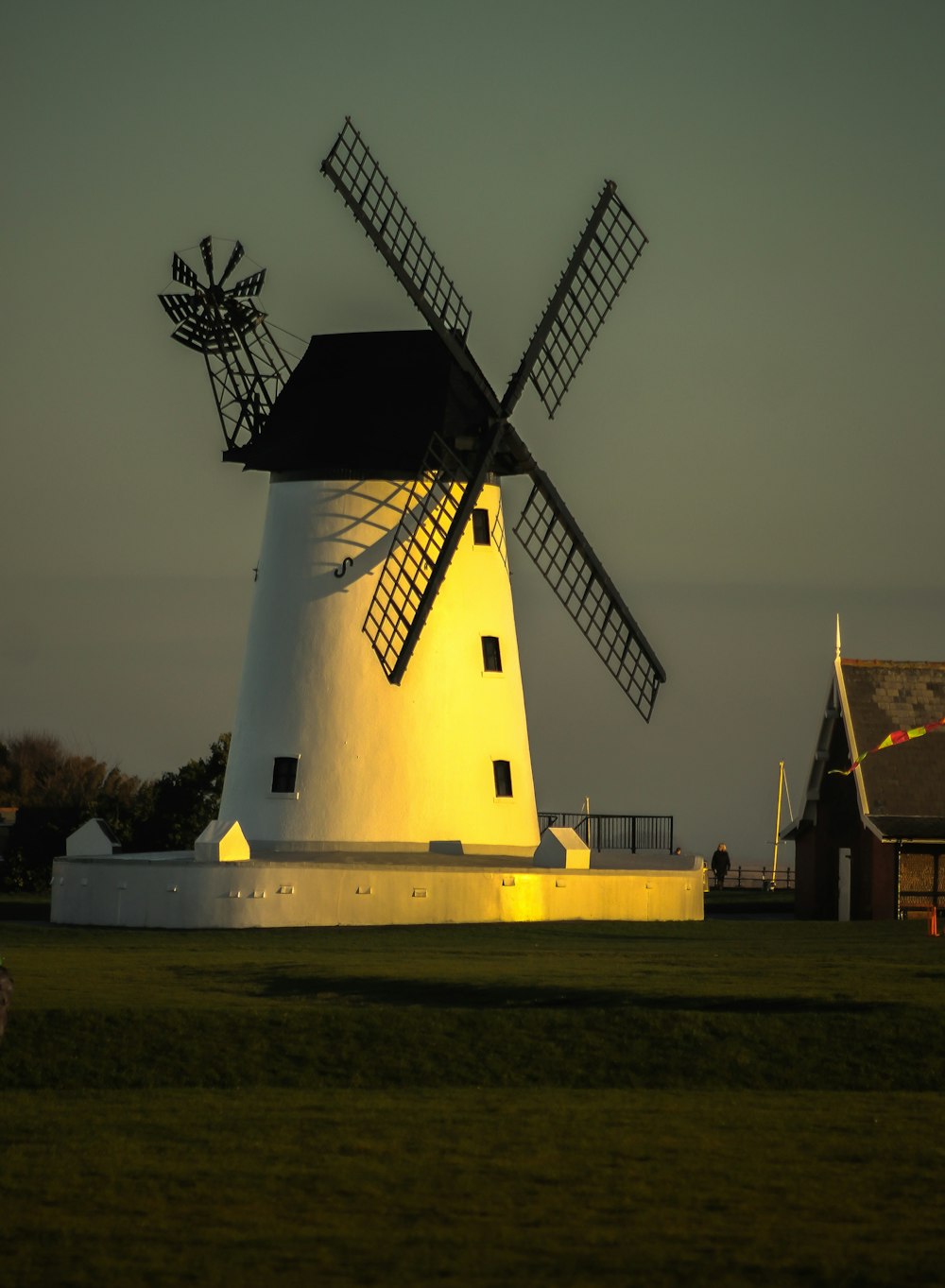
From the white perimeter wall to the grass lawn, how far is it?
749 centimetres

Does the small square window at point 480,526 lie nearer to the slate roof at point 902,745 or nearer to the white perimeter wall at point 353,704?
the white perimeter wall at point 353,704

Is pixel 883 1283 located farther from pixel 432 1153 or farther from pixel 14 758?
pixel 14 758

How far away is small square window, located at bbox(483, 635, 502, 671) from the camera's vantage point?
3884 centimetres

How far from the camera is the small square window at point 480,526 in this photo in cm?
3878

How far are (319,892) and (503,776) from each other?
5200 millimetres

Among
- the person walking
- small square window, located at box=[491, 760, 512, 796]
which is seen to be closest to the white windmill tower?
small square window, located at box=[491, 760, 512, 796]

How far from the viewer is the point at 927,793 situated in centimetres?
4200

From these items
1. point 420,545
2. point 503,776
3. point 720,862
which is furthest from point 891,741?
point 720,862

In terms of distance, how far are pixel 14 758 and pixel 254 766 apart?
69.8m

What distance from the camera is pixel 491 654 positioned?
38969 mm

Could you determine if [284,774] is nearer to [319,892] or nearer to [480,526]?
[319,892]

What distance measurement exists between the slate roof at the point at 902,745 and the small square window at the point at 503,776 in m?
7.64

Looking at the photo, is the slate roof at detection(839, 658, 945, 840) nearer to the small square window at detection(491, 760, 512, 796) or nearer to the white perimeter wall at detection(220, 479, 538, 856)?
the small square window at detection(491, 760, 512, 796)

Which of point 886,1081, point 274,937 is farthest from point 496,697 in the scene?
point 886,1081
